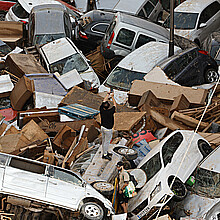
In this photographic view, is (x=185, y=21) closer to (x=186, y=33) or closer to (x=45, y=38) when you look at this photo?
(x=186, y=33)

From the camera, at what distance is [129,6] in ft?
58.1

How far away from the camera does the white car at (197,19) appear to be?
16203mm

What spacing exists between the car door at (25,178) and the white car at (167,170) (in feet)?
5.68

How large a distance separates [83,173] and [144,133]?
2.43m

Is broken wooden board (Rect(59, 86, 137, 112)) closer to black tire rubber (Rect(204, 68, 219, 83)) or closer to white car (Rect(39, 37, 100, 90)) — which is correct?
white car (Rect(39, 37, 100, 90))

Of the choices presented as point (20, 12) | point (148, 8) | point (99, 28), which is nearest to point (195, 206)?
point (99, 28)

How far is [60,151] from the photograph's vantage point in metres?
9.11

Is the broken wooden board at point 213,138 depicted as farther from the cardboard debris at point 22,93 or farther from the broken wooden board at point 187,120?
the cardboard debris at point 22,93

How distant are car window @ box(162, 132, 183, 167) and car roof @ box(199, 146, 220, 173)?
1.85ft

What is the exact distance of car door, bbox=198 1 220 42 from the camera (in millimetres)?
16344

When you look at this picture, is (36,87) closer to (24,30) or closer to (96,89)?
(96,89)

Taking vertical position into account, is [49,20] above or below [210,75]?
above

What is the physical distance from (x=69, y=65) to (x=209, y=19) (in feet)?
22.4

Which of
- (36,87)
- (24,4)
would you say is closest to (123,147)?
(36,87)
